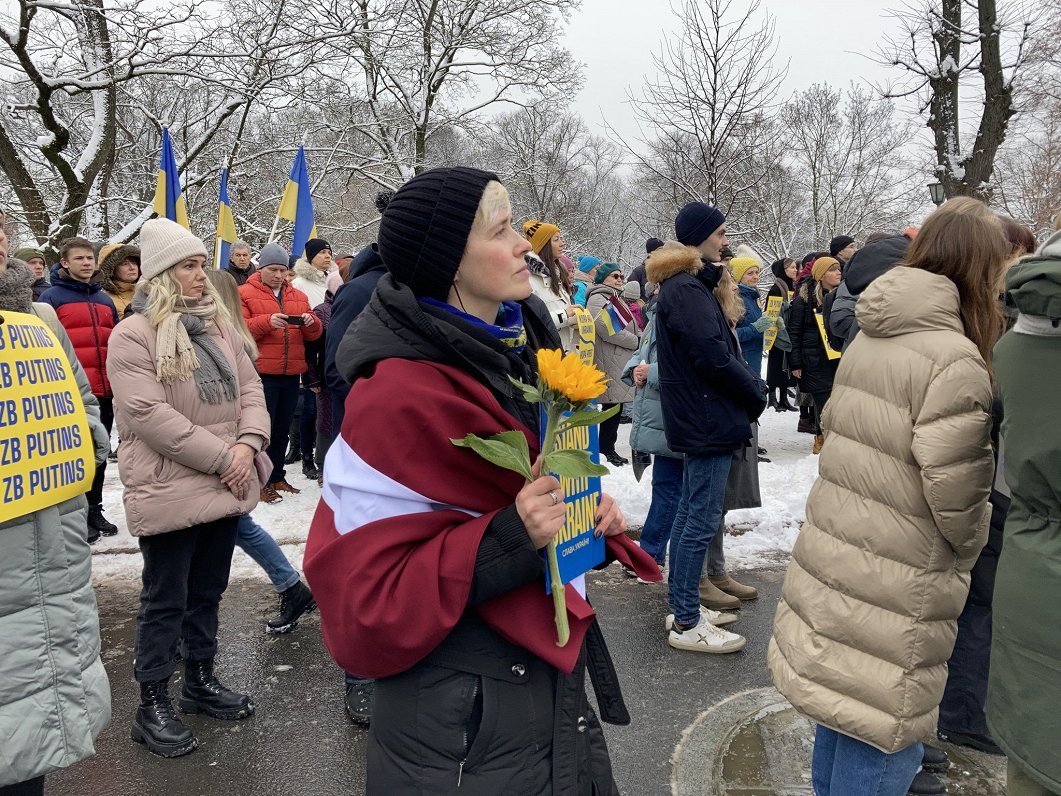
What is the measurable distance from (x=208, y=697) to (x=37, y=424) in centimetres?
198

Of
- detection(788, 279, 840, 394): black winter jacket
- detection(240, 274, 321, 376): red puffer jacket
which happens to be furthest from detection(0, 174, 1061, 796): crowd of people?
detection(788, 279, 840, 394): black winter jacket

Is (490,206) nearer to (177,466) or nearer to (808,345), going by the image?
(177,466)

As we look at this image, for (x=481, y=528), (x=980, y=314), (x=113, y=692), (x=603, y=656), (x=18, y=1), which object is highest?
(x=18, y=1)

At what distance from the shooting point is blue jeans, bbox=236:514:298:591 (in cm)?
427

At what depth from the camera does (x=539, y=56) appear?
21078 millimetres

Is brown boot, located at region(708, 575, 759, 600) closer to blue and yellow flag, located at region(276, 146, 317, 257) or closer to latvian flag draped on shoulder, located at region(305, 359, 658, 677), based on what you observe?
latvian flag draped on shoulder, located at region(305, 359, 658, 677)

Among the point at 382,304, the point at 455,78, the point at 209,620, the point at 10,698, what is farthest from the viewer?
the point at 455,78

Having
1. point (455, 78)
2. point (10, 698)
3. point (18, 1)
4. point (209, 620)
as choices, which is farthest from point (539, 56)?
point (10, 698)

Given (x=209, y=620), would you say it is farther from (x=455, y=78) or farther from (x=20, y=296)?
(x=455, y=78)

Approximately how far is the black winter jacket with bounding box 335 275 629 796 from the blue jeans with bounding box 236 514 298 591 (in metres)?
2.80

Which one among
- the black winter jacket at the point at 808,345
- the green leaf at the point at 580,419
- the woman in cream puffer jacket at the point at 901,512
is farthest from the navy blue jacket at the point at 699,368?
the black winter jacket at the point at 808,345

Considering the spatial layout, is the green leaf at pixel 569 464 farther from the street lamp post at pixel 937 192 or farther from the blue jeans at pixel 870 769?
the street lamp post at pixel 937 192

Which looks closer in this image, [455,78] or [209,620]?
[209,620]

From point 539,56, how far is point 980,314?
20.6m
